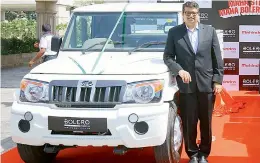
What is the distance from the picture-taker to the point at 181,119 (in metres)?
5.15

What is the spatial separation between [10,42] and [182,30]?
1748cm

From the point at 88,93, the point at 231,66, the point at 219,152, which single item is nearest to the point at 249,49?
the point at 231,66

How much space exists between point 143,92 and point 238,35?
4.53 m

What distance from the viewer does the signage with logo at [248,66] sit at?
8.58 m

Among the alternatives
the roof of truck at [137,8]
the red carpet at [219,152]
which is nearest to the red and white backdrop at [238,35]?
the red carpet at [219,152]

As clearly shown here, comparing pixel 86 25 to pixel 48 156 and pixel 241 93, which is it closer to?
pixel 48 156

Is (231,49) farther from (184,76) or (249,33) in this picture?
(184,76)

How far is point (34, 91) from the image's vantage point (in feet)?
15.4

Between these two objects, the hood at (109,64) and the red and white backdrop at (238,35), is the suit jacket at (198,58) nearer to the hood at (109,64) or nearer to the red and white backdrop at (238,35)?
the hood at (109,64)

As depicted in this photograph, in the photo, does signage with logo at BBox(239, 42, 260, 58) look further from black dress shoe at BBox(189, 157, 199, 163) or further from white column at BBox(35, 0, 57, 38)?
white column at BBox(35, 0, 57, 38)

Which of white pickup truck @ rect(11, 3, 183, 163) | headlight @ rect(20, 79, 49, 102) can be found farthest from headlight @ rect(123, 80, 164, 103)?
headlight @ rect(20, 79, 49, 102)

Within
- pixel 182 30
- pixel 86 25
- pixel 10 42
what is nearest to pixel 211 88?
pixel 182 30

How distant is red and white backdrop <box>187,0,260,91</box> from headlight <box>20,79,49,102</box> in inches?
180

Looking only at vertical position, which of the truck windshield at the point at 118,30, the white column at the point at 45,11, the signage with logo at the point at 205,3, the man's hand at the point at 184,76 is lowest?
the man's hand at the point at 184,76
